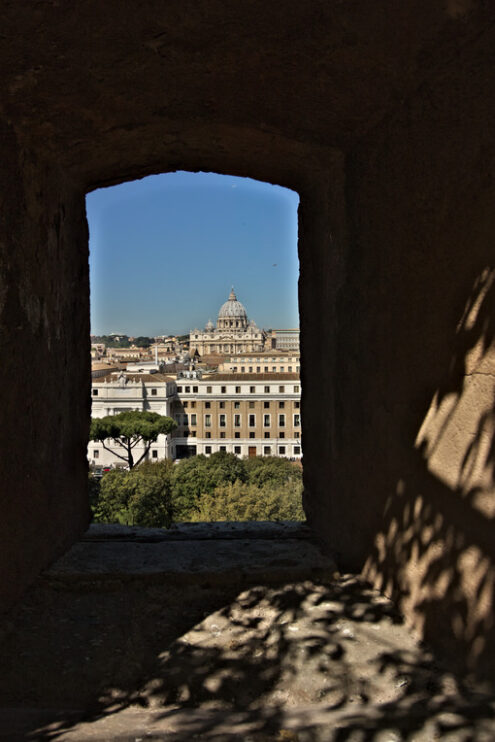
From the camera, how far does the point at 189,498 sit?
2159 centimetres

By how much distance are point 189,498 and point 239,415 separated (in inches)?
908

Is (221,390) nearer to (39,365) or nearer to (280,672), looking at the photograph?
(39,365)

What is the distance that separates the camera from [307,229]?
3.17 metres

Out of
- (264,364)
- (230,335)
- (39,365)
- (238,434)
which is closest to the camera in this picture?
(39,365)

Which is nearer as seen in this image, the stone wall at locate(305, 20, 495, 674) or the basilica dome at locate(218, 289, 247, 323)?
the stone wall at locate(305, 20, 495, 674)

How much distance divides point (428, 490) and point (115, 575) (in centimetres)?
149

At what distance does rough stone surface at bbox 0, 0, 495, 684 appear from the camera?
5.49 ft

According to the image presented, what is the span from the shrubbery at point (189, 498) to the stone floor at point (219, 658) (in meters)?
11.5

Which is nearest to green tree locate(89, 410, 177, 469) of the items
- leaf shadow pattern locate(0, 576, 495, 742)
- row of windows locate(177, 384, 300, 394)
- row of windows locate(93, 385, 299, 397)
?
row of windows locate(93, 385, 299, 397)

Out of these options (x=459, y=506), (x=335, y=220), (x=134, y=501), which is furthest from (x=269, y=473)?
(x=459, y=506)

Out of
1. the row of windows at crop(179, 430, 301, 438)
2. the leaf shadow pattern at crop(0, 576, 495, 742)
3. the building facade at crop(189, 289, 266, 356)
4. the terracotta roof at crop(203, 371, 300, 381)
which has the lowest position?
the row of windows at crop(179, 430, 301, 438)

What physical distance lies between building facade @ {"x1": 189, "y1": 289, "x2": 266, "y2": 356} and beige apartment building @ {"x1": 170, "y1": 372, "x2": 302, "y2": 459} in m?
55.4

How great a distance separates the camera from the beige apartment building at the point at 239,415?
43500 millimetres

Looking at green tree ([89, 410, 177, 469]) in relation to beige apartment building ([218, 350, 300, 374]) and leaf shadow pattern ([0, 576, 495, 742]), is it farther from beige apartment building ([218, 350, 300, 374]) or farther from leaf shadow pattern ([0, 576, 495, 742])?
beige apartment building ([218, 350, 300, 374])
